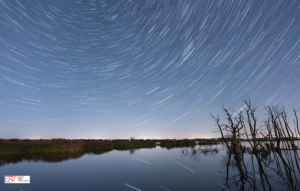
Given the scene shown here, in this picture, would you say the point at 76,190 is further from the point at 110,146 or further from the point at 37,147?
the point at 110,146

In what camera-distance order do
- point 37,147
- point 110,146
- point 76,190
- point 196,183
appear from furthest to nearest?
1. point 110,146
2. point 37,147
3. point 196,183
4. point 76,190

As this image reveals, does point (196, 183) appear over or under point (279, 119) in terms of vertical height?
under

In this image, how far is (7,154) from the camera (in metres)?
28.1

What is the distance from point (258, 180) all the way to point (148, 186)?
961 centimetres

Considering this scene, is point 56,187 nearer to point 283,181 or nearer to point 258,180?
point 258,180

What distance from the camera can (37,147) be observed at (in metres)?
32.2

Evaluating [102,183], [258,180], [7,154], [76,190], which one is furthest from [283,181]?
[7,154]

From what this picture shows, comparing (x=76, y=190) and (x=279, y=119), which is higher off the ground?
(x=279, y=119)

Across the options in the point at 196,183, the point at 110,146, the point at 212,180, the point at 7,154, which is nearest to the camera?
the point at 196,183

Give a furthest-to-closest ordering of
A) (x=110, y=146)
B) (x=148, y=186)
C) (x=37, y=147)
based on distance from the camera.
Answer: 1. (x=110, y=146)
2. (x=37, y=147)
3. (x=148, y=186)

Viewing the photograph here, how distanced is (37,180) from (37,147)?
72.0 feet

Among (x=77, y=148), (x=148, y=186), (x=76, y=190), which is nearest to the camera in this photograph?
(x=76, y=190)

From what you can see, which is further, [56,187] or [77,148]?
[77,148]

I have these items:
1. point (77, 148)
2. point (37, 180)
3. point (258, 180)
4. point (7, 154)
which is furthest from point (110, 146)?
point (258, 180)
